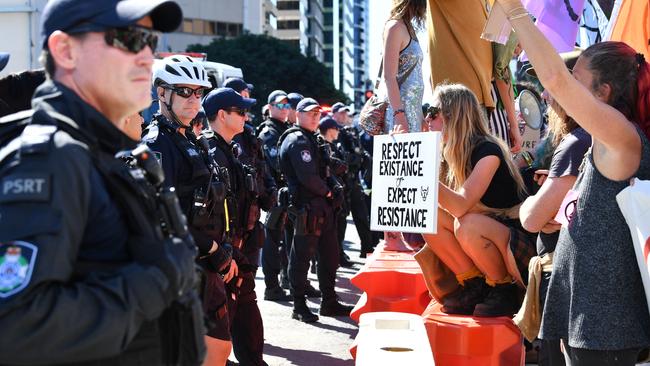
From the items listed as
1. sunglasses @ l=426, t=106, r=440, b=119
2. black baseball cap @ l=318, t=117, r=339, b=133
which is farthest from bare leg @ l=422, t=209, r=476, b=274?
black baseball cap @ l=318, t=117, r=339, b=133

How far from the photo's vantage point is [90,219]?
2.23m

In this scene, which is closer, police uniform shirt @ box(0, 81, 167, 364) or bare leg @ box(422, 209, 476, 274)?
police uniform shirt @ box(0, 81, 167, 364)

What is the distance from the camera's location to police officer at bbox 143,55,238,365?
491 centimetres

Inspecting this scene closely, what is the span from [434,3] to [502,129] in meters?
1.17

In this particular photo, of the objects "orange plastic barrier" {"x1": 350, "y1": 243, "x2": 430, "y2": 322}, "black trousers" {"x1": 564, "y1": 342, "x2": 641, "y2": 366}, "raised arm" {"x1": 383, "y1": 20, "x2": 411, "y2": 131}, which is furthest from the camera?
"raised arm" {"x1": 383, "y1": 20, "x2": 411, "y2": 131}

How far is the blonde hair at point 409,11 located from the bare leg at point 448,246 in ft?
6.62

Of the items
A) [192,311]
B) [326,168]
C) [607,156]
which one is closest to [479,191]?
[607,156]

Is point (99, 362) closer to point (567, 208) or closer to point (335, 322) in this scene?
point (567, 208)

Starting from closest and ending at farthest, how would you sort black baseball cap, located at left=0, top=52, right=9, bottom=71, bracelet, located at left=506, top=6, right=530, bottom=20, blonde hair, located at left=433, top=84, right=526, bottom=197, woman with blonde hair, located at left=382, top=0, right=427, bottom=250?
bracelet, located at left=506, top=6, right=530, bottom=20 < black baseball cap, located at left=0, top=52, right=9, bottom=71 < blonde hair, located at left=433, top=84, right=526, bottom=197 < woman with blonde hair, located at left=382, top=0, right=427, bottom=250

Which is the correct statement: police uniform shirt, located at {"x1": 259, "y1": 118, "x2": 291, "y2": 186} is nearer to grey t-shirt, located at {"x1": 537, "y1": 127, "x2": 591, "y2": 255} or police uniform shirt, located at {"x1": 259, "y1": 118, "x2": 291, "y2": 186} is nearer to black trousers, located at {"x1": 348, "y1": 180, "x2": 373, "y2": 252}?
black trousers, located at {"x1": 348, "y1": 180, "x2": 373, "y2": 252}

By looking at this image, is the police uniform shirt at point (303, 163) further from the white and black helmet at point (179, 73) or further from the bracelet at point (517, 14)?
the bracelet at point (517, 14)

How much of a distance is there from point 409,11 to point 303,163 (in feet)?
9.03

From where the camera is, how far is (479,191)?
5645 millimetres

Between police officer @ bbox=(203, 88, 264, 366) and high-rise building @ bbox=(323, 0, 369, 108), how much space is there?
148 meters
